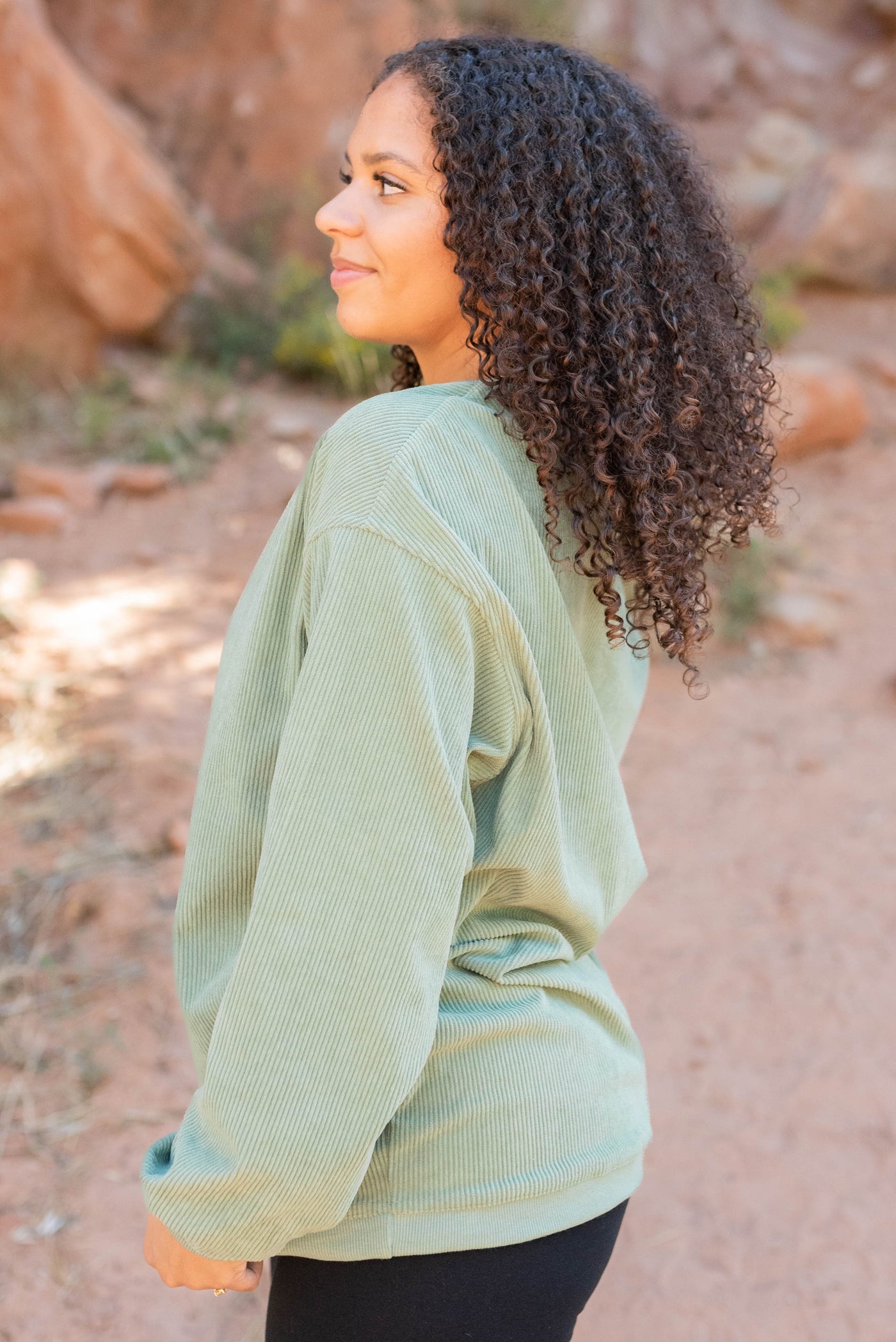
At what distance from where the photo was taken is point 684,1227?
7.95 feet

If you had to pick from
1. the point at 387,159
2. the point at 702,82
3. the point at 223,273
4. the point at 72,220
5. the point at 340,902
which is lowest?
the point at 223,273

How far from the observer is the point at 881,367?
6.70 meters

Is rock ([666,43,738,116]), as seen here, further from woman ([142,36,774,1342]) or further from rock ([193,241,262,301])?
woman ([142,36,774,1342])

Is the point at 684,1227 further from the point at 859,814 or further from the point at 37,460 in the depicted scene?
the point at 37,460

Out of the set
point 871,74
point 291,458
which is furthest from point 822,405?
point 871,74

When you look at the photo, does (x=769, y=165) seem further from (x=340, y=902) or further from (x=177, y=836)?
(x=340, y=902)

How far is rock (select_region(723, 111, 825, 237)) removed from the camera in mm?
8133

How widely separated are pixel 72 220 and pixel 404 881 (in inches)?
254

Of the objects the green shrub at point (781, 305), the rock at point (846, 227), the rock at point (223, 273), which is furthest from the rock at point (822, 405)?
the rock at point (223, 273)

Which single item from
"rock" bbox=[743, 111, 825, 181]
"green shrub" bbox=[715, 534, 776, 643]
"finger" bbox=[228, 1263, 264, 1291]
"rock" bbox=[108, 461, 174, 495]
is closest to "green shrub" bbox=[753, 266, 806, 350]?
"rock" bbox=[743, 111, 825, 181]

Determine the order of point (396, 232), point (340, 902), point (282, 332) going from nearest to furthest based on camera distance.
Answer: point (340, 902), point (396, 232), point (282, 332)

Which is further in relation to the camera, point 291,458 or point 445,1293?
point 291,458

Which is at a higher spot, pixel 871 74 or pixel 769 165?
pixel 871 74

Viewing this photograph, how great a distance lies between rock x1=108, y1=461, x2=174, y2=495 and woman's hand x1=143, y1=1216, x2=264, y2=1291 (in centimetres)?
487
